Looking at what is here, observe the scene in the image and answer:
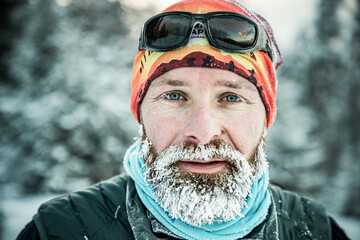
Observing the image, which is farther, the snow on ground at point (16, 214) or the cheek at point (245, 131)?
the snow on ground at point (16, 214)

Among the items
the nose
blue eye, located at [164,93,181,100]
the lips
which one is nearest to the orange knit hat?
blue eye, located at [164,93,181,100]

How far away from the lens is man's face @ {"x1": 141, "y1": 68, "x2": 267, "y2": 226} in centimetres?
139

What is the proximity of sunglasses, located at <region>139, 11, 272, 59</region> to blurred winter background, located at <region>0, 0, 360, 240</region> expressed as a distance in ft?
14.0

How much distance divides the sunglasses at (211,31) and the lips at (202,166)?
0.71 meters

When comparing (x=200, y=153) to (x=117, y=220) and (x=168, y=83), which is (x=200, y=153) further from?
(x=117, y=220)

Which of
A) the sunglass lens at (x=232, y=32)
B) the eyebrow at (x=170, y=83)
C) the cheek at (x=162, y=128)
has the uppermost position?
the sunglass lens at (x=232, y=32)

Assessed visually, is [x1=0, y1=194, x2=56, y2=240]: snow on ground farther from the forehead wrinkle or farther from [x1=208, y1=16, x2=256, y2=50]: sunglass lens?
[x1=208, y1=16, x2=256, y2=50]: sunglass lens

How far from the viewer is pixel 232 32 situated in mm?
1594

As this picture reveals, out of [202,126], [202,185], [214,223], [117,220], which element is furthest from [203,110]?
[117,220]

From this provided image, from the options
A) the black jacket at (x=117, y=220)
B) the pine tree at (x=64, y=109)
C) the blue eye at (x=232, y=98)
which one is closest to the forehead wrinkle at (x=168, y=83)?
the blue eye at (x=232, y=98)

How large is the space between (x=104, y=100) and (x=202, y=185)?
7955mm

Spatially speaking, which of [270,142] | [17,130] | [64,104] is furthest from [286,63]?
[17,130]

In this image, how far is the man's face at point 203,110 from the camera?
1424 millimetres

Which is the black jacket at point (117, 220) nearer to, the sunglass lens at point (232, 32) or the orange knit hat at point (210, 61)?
the orange knit hat at point (210, 61)
